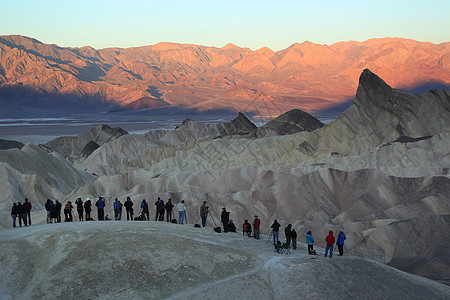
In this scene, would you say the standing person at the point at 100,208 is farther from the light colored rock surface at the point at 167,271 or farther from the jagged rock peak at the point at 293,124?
the jagged rock peak at the point at 293,124

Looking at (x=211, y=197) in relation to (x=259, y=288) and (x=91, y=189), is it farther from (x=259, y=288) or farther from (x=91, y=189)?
(x=259, y=288)

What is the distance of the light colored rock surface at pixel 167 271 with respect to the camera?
57.8ft

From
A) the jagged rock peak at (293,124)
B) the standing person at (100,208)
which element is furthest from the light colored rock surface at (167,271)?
the jagged rock peak at (293,124)

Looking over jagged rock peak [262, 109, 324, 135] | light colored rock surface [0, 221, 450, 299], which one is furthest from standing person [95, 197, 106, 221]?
jagged rock peak [262, 109, 324, 135]

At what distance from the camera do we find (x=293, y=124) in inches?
Answer: 4643

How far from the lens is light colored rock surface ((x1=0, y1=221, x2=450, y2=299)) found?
17609 millimetres

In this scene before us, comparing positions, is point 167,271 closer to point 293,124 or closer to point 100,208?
point 100,208

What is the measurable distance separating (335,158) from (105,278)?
48230 mm

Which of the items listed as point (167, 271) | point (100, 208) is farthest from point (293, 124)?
point (167, 271)

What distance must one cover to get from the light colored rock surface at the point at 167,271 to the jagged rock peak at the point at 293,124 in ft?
301

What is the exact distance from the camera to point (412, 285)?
20.6 metres

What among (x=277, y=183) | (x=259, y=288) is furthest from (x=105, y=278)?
(x=277, y=183)

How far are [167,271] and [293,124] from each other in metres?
101

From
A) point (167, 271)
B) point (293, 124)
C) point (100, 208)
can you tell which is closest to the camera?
point (167, 271)
